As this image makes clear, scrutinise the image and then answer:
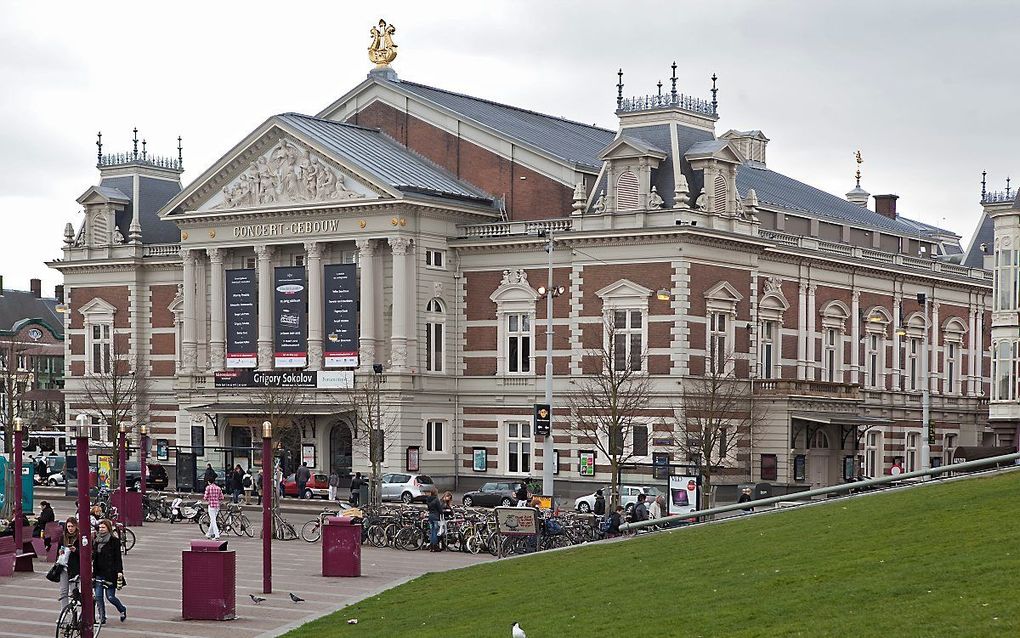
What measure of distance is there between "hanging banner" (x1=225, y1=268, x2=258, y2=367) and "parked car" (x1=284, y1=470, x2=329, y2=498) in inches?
326

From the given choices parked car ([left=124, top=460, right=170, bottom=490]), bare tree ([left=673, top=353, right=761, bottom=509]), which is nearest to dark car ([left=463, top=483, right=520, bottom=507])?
bare tree ([left=673, top=353, right=761, bottom=509])

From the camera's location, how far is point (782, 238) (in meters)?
88.2

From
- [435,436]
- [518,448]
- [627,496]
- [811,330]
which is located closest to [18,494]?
[627,496]

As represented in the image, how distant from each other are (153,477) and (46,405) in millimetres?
72442

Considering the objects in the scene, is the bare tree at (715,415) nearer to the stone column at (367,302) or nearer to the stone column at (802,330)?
the stone column at (802,330)

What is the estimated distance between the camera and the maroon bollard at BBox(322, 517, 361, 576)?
152 feet

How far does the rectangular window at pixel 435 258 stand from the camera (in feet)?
279

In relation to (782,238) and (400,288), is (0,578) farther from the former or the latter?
(782,238)

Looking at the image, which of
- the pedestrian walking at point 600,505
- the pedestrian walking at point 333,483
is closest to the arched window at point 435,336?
the pedestrian walking at point 333,483

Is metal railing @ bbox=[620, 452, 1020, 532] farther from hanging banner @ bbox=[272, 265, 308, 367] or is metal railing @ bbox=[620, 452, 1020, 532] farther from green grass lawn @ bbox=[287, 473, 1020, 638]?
hanging banner @ bbox=[272, 265, 308, 367]

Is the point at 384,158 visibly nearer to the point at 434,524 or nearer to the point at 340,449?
the point at 340,449

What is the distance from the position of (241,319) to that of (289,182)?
24.4 ft

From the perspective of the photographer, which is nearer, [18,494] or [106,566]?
[106,566]

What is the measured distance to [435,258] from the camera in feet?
281
